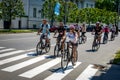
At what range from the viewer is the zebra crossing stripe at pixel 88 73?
10.0 m

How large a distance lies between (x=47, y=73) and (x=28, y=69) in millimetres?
953

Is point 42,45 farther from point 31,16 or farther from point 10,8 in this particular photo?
point 31,16

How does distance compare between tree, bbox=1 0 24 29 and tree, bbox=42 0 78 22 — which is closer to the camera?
tree, bbox=1 0 24 29

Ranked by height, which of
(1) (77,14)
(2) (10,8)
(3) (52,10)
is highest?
(3) (52,10)

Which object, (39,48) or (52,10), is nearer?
(39,48)

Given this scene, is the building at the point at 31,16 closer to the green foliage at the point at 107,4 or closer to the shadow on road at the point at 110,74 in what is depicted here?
the green foliage at the point at 107,4

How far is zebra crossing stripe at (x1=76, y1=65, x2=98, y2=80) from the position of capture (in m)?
10.0

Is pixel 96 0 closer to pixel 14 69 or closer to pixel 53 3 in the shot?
pixel 53 3

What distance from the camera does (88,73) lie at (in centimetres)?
1085

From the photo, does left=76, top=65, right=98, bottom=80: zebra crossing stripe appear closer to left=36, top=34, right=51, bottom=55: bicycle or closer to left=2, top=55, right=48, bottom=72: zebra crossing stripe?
left=2, top=55, right=48, bottom=72: zebra crossing stripe

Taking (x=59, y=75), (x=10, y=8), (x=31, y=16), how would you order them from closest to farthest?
(x=59, y=75) → (x=10, y=8) → (x=31, y=16)

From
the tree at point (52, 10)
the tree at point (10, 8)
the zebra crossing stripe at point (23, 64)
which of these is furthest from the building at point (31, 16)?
the zebra crossing stripe at point (23, 64)

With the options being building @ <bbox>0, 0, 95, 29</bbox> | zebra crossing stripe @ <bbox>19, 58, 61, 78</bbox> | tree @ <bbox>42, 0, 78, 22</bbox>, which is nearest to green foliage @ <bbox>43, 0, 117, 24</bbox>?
tree @ <bbox>42, 0, 78, 22</bbox>

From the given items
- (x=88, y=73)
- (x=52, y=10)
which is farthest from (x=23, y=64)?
(x=52, y=10)
